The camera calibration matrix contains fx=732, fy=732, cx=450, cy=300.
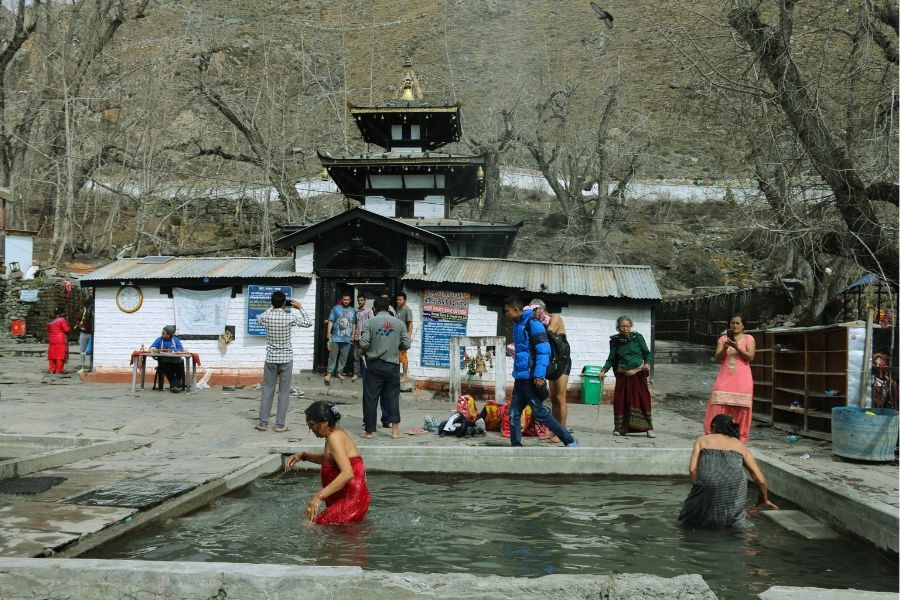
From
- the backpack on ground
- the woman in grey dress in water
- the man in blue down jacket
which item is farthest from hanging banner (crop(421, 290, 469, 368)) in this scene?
the woman in grey dress in water

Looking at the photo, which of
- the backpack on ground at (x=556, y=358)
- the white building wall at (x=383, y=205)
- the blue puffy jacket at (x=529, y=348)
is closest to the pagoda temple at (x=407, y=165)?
the white building wall at (x=383, y=205)

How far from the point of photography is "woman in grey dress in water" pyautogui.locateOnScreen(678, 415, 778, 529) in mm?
6059

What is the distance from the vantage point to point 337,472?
622cm

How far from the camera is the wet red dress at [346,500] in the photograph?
6164 millimetres

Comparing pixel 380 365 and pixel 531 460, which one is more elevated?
pixel 380 365

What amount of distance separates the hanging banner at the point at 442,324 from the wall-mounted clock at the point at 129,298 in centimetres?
690

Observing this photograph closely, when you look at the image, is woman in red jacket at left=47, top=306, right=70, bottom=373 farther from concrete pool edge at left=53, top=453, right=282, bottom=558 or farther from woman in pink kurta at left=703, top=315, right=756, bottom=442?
woman in pink kurta at left=703, top=315, right=756, bottom=442

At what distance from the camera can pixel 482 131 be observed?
45.3 meters

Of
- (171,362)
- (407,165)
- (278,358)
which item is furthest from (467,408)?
(407,165)

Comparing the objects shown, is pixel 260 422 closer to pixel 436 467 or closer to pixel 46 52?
pixel 436 467

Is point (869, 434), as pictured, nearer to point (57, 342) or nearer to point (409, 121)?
point (57, 342)

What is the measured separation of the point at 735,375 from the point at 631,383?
1.87 metres

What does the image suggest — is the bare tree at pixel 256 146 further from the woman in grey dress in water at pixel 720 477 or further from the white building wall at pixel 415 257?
the woman in grey dress in water at pixel 720 477

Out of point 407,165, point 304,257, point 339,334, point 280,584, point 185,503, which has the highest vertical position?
point 407,165
